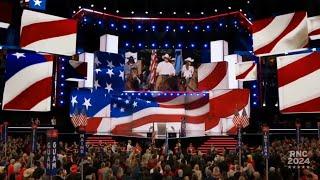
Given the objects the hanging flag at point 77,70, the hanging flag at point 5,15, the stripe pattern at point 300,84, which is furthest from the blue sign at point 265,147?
the hanging flag at point 77,70

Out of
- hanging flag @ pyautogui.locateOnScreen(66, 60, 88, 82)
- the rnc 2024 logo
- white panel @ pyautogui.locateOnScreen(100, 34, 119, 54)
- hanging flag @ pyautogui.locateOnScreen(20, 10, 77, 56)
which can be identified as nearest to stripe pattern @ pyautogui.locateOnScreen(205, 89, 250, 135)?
white panel @ pyautogui.locateOnScreen(100, 34, 119, 54)

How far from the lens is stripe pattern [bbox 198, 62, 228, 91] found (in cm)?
3005

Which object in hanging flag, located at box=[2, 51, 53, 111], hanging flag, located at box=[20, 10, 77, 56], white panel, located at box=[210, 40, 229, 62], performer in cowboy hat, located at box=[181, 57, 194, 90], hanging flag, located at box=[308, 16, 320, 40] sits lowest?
hanging flag, located at box=[2, 51, 53, 111]

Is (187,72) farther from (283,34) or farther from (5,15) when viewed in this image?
(5,15)

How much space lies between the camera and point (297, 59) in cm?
310

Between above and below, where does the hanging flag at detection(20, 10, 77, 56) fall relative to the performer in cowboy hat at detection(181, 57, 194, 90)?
below

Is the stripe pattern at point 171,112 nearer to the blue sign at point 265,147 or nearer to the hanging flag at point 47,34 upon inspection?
the blue sign at point 265,147

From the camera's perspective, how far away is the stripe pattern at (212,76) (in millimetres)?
30047

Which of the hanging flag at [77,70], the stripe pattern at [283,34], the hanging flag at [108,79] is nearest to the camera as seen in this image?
the stripe pattern at [283,34]

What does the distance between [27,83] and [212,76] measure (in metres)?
28.5

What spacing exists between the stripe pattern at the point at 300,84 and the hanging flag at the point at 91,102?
26.8m

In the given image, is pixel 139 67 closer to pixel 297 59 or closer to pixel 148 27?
pixel 148 27

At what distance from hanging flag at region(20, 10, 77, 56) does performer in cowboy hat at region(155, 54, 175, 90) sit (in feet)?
93.7

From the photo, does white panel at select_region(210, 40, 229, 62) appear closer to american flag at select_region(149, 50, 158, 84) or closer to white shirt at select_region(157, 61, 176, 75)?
white shirt at select_region(157, 61, 176, 75)
